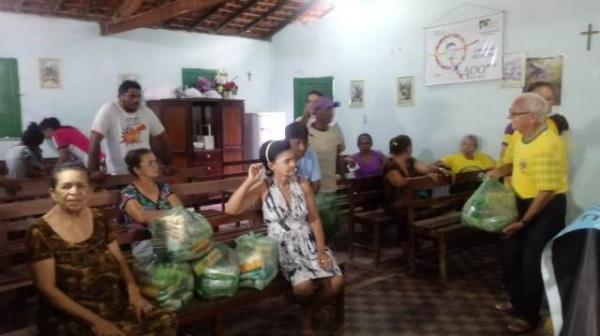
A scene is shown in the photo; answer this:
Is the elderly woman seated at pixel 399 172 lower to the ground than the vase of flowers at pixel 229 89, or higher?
lower

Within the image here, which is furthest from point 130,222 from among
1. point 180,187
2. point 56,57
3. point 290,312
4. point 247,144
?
point 247,144

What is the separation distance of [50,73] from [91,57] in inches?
25.4

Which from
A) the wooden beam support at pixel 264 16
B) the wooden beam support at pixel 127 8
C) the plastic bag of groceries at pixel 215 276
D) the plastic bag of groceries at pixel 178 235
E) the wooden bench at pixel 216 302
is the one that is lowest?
the wooden bench at pixel 216 302

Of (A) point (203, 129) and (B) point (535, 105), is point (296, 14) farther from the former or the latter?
(B) point (535, 105)

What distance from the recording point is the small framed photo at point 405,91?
688 centimetres

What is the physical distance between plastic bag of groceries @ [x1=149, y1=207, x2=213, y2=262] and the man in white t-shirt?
50.5 inches

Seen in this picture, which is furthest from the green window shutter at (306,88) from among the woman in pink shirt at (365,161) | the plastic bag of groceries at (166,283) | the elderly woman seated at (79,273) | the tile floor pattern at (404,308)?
the elderly woman seated at (79,273)

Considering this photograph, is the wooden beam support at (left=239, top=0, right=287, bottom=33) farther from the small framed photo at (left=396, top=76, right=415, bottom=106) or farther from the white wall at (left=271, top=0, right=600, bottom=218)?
the small framed photo at (left=396, top=76, right=415, bottom=106)

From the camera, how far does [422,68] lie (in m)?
6.72

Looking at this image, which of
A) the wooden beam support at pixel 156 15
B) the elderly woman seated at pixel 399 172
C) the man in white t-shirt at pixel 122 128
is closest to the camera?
the man in white t-shirt at pixel 122 128

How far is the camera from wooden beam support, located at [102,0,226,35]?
20.6 feet

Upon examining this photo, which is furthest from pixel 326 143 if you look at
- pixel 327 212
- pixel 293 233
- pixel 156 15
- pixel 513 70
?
pixel 156 15

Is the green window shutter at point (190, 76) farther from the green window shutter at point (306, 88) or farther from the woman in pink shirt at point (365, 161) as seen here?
the woman in pink shirt at point (365, 161)

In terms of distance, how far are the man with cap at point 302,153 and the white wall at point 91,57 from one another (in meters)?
5.00
